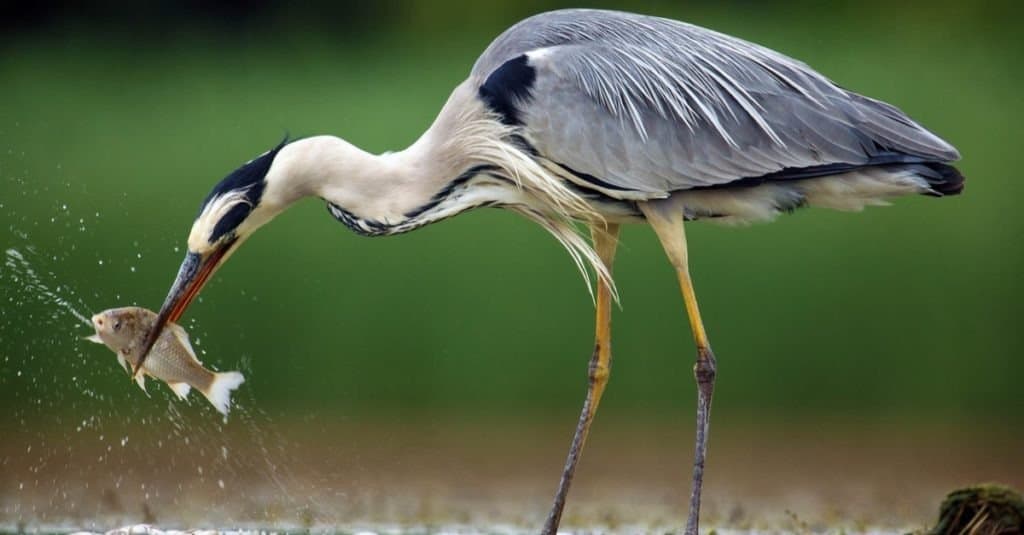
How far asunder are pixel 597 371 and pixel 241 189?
3.15 feet

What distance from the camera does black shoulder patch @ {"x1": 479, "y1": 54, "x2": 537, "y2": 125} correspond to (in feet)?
11.4

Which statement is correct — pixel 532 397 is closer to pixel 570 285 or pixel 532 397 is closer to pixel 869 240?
pixel 570 285

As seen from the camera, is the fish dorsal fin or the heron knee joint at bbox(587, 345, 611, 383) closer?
the fish dorsal fin

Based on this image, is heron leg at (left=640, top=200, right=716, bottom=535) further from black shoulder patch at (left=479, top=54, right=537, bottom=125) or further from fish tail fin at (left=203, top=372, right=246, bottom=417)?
fish tail fin at (left=203, top=372, right=246, bottom=417)

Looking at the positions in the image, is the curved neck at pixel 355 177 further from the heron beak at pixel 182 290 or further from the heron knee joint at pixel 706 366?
the heron knee joint at pixel 706 366

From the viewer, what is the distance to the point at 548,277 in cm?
565

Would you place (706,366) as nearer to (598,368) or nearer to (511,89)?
(598,368)

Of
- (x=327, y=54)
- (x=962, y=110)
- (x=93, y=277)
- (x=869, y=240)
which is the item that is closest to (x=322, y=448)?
(x=93, y=277)

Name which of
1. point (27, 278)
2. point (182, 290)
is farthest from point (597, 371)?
point (27, 278)

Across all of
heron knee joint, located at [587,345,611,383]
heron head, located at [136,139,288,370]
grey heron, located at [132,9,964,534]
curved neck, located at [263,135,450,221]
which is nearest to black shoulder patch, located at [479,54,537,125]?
grey heron, located at [132,9,964,534]

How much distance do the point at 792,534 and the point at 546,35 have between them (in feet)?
5.41

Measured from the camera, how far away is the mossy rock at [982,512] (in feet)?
11.2

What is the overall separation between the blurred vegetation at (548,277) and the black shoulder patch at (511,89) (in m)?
2.06

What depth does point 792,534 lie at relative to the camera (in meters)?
4.37
